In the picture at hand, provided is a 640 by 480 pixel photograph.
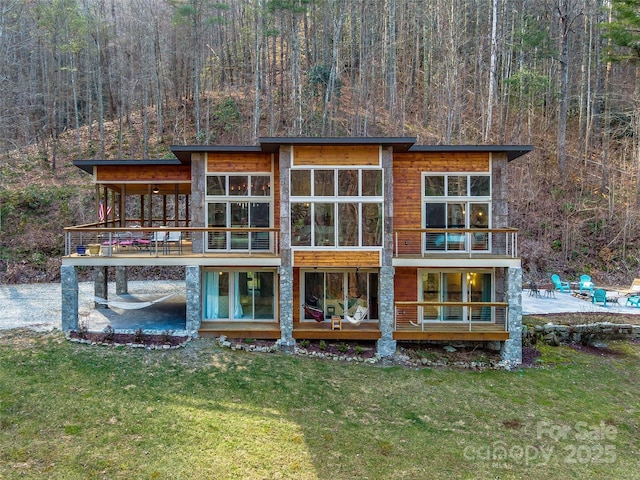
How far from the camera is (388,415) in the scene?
746 centimetres

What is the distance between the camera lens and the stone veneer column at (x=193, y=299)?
34.1ft

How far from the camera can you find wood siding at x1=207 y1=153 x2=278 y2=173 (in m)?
11.0

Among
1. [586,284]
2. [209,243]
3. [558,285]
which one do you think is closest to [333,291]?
[209,243]

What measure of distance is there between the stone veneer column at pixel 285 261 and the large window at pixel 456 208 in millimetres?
3995

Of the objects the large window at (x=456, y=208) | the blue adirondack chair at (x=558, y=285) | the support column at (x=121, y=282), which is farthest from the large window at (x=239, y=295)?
the blue adirondack chair at (x=558, y=285)

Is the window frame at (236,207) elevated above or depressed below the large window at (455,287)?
above

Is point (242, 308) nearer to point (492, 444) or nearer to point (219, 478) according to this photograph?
point (219, 478)

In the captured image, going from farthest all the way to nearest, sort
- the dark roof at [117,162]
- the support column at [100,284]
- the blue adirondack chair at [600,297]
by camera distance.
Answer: the blue adirondack chair at [600,297] < the support column at [100,284] < the dark roof at [117,162]

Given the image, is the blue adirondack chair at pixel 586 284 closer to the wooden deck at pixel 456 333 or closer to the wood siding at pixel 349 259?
the wooden deck at pixel 456 333

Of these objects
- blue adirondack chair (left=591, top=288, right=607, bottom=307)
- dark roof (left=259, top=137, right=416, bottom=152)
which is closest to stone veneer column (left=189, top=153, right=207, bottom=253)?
dark roof (left=259, top=137, right=416, bottom=152)

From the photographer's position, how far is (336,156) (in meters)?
10.3

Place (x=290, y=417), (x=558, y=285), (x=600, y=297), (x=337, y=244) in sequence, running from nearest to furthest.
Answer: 1. (x=290, y=417)
2. (x=337, y=244)
3. (x=600, y=297)
4. (x=558, y=285)

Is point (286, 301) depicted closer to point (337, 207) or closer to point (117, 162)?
point (337, 207)

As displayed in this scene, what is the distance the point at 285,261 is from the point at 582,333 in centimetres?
Answer: 949
